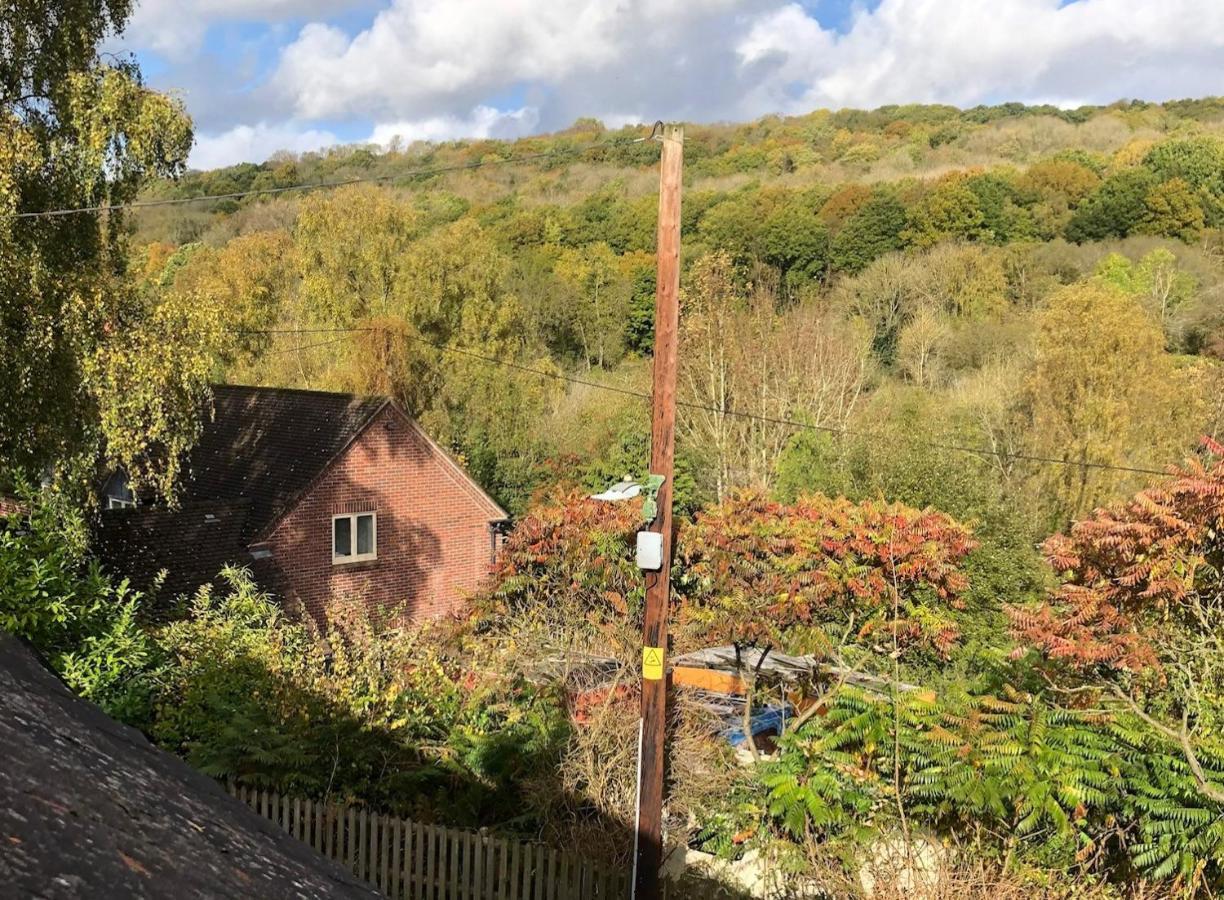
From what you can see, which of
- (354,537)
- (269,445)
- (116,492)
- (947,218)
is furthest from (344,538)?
(947,218)

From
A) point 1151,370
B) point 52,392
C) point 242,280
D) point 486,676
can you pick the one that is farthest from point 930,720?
point 242,280

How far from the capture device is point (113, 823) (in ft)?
6.77

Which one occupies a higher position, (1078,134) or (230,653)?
(1078,134)

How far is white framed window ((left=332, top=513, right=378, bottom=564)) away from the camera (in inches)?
805

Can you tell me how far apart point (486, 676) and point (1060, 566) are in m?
6.78

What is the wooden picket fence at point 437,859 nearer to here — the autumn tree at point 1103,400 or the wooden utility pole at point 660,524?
the wooden utility pole at point 660,524

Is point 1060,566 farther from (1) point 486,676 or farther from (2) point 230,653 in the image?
(2) point 230,653

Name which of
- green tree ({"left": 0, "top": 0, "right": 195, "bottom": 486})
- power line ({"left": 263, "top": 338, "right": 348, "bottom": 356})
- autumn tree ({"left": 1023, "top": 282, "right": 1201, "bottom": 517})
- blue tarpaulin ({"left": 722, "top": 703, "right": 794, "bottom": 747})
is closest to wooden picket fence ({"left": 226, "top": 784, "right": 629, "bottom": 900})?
blue tarpaulin ({"left": 722, "top": 703, "right": 794, "bottom": 747})

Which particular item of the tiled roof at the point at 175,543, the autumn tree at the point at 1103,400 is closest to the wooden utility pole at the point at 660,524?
the tiled roof at the point at 175,543

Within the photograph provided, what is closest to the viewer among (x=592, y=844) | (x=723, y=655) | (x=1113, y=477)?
(x=592, y=844)

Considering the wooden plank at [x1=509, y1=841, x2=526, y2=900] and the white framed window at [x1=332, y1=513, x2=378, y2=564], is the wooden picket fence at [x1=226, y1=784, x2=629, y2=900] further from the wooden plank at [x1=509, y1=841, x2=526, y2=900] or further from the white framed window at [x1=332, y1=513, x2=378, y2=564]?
the white framed window at [x1=332, y1=513, x2=378, y2=564]

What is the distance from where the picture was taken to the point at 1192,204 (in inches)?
1886

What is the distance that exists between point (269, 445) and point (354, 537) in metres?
3.36

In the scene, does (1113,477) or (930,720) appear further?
(1113,477)
